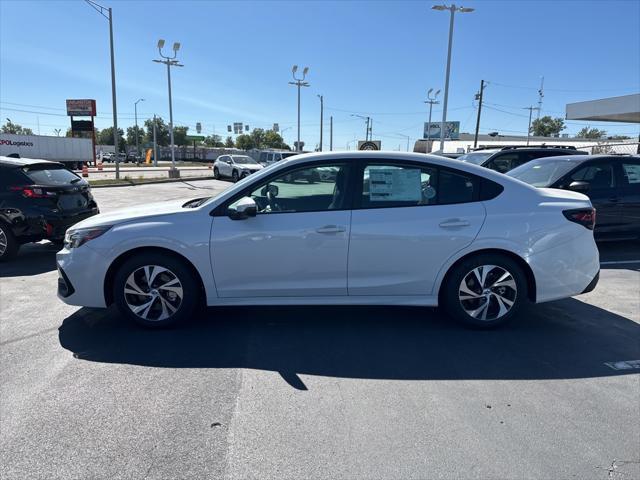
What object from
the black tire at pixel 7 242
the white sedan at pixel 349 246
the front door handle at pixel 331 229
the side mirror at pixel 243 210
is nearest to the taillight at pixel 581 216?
the white sedan at pixel 349 246

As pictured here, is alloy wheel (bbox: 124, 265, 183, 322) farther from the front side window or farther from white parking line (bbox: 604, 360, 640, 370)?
white parking line (bbox: 604, 360, 640, 370)

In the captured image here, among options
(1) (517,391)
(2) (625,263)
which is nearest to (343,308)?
(1) (517,391)

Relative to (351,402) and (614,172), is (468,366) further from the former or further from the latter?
(614,172)

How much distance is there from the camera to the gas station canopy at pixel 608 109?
27.4 meters

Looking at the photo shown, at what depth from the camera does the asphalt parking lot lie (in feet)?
7.77

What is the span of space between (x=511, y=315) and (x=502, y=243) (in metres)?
0.72

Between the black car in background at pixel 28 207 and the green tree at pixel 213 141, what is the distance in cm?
11974

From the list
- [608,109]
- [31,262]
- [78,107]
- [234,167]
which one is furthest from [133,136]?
[31,262]

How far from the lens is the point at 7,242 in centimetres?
642

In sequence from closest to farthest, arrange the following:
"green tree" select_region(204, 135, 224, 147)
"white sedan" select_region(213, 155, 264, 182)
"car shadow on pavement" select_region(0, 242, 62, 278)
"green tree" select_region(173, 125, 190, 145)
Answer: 1. "car shadow on pavement" select_region(0, 242, 62, 278)
2. "white sedan" select_region(213, 155, 264, 182)
3. "green tree" select_region(173, 125, 190, 145)
4. "green tree" select_region(204, 135, 224, 147)

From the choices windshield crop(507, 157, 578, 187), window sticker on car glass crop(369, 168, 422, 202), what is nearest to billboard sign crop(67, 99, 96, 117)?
windshield crop(507, 157, 578, 187)

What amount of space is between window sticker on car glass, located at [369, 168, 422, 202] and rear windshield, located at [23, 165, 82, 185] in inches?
210

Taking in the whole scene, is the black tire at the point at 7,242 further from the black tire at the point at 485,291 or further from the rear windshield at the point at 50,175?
the black tire at the point at 485,291

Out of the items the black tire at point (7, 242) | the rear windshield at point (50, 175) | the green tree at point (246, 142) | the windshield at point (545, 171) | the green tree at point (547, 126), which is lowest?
the black tire at point (7, 242)
